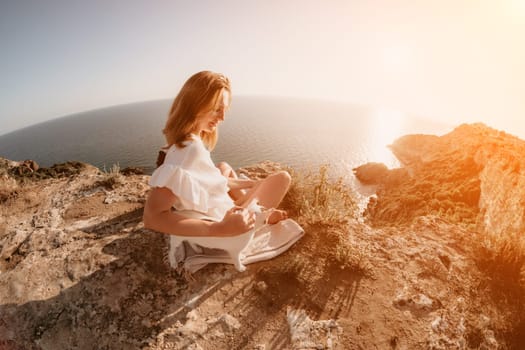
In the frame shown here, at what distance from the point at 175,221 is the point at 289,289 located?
65.5 inches

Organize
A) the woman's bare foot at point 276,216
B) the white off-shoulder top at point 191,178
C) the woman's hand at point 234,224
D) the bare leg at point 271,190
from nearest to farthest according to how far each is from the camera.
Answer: the white off-shoulder top at point 191,178
the woman's hand at point 234,224
the bare leg at point 271,190
the woman's bare foot at point 276,216

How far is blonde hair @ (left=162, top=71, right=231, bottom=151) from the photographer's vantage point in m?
2.25

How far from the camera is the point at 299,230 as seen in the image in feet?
11.8

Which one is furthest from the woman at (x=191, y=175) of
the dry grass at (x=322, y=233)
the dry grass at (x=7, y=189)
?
the dry grass at (x=7, y=189)

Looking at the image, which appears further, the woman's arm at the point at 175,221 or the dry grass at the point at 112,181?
the dry grass at the point at 112,181

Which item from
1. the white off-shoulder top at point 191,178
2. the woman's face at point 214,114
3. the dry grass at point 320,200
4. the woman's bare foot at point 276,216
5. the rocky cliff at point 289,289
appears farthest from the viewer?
the dry grass at point 320,200

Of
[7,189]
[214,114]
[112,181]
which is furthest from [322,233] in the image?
[7,189]

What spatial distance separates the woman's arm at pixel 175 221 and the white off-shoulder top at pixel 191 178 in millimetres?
98

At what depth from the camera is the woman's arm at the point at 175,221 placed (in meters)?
2.10

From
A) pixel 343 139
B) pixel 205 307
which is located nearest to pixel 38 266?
pixel 205 307

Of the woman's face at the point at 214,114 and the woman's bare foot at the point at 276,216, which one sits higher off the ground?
the woman's face at the point at 214,114

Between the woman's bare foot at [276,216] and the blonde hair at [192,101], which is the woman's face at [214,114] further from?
the woman's bare foot at [276,216]

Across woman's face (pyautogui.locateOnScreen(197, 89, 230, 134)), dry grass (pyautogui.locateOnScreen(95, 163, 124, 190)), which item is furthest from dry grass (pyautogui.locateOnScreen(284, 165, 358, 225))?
dry grass (pyautogui.locateOnScreen(95, 163, 124, 190))

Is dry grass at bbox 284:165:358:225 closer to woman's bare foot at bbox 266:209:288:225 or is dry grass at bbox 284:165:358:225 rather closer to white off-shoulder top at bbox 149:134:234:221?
woman's bare foot at bbox 266:209:288:225
